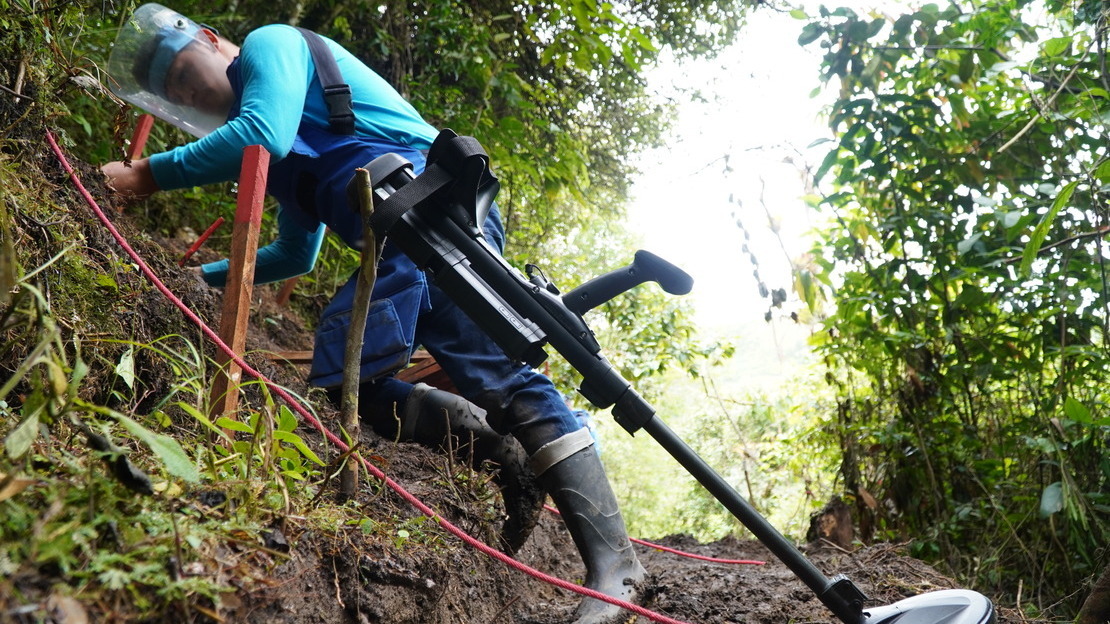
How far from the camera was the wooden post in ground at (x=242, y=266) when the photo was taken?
5.90 feet

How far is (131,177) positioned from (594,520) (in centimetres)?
162

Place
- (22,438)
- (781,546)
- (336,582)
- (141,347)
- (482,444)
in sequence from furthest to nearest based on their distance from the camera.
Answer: (482,444)
(781,546)
(141,347)
(336,582)
(22,438)

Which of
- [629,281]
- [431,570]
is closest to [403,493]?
[431,570]

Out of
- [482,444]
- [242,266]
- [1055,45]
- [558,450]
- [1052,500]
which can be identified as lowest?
[482,444]

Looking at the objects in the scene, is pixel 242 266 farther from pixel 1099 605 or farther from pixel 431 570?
pixel 1099 605

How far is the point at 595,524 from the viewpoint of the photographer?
200 cm

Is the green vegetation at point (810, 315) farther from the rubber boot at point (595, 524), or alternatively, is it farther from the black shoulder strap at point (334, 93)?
the black shoulder strap at point (334, 93)

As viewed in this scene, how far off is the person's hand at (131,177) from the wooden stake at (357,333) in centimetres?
95

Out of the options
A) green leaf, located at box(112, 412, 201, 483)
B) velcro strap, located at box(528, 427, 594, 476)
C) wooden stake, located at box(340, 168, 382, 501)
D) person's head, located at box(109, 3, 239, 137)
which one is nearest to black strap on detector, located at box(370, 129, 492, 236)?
wooden stake, located at box(340, 168, 382, 501)

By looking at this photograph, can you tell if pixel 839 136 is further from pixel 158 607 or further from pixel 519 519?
pixel 158 607

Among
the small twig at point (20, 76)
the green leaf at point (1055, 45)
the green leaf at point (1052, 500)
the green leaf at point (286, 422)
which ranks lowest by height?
the green leaf at point (286, 422)

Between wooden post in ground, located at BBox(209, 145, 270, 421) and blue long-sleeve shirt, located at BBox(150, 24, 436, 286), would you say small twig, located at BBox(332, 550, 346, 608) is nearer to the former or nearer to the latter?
wooden post in ground, located at BBox(209, 145, 270, 421)

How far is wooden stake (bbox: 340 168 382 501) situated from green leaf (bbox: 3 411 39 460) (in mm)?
644

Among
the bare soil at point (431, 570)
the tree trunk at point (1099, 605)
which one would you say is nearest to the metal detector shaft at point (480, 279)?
the bare soil at point (431, 570)
